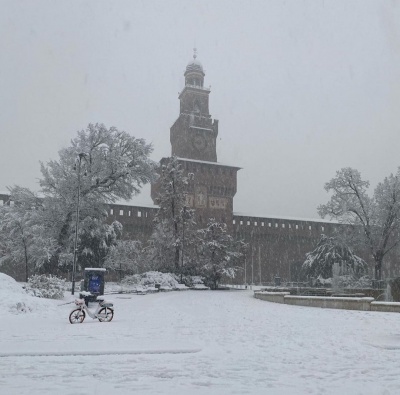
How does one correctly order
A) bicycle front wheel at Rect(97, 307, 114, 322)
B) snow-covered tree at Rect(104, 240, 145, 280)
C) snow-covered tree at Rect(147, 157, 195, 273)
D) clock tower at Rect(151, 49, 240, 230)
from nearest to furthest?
1. bicycle front wheel at Rect(97, 307, 114, 322)
2. snow-covered tree at Rect(104, 240, 145, 280)
3. snow-covered tree at Rect(147, 157, 195, 273)
4. clock tower at Rect(151, 49, 240, 230)

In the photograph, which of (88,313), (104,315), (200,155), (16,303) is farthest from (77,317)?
(200,155)

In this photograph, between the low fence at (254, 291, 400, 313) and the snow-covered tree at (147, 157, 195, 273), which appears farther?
the snow-covered tree at (147, 157, 195, 273)

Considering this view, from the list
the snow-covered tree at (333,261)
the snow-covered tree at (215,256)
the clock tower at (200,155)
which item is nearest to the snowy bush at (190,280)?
the snow-covered tree at (215,256)

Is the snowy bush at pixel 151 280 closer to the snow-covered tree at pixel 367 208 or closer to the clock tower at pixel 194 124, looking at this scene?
the snow-covered tree at pixel 367 208

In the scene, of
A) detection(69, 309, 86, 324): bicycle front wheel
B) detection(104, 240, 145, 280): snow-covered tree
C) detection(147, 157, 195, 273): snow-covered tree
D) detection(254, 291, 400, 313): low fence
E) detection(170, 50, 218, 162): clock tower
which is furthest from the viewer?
detection(170, 50, 218, 162): clock tower

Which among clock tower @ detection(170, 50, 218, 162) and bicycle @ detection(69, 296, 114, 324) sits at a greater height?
clock tower @ detection(170, 50, 218, 162)

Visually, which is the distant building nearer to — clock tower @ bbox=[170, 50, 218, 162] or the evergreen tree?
clock tower @ bbox=[170, 50, 218, 162]

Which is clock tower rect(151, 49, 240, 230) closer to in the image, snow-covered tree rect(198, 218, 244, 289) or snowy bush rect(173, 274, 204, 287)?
snow-covered tree rect(198, 218, 244, 289)

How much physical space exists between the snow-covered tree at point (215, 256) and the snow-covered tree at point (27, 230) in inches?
497

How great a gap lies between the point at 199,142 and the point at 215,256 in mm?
22979

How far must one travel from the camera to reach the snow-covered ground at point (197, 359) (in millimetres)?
4520

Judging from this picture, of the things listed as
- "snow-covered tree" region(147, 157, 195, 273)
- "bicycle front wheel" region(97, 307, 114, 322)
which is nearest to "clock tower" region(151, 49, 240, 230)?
"snow-covered tree" region(147, 157, 195, 273)

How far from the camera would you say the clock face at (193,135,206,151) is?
185ft

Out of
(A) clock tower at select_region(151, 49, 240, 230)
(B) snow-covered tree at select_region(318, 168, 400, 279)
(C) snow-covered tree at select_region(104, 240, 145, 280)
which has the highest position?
(A) clock tower at select_region(151, 49, 240, 230)
